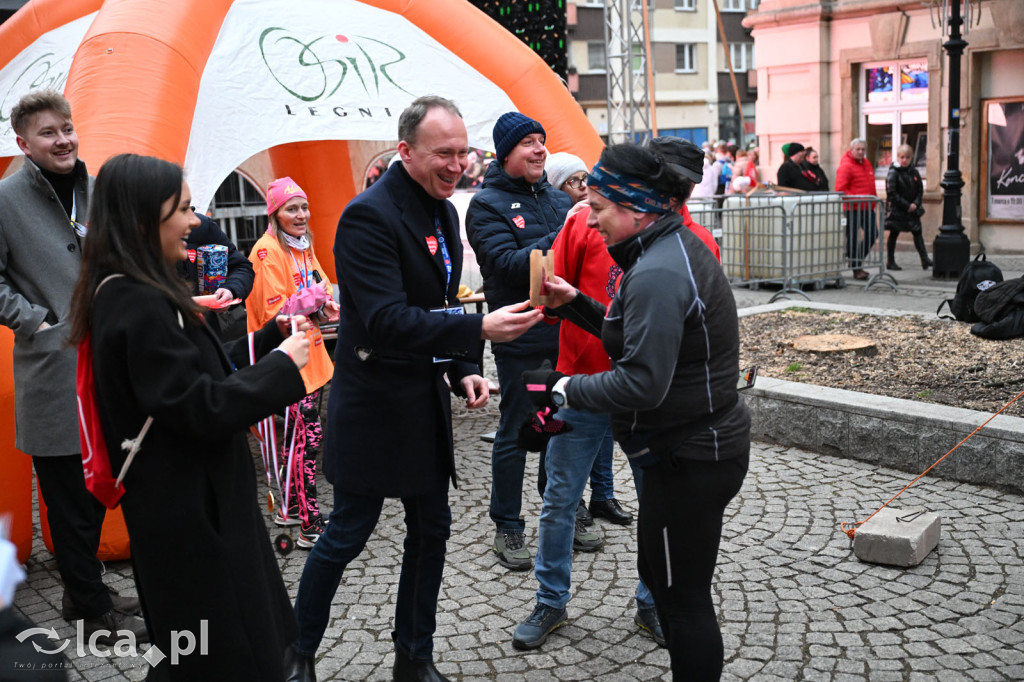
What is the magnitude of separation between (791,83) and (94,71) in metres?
15.0

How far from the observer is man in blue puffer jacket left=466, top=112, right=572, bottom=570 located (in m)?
4.82

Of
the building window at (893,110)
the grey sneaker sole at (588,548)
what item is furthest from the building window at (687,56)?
the grey sneaker sole at (588,548)

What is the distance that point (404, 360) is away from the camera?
342 centimetres

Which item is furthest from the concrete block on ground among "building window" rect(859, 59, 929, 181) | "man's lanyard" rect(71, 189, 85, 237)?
"building window" rect(859, 59, 929, 181)

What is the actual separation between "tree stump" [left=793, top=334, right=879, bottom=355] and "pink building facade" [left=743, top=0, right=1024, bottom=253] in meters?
8.74

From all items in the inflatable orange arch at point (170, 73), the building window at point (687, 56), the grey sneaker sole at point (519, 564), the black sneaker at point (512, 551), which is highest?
the building window at point (687, 56)

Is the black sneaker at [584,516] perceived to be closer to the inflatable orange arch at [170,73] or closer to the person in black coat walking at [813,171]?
the inflatable orange arch at [170,73]

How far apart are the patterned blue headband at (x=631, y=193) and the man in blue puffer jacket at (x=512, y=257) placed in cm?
176

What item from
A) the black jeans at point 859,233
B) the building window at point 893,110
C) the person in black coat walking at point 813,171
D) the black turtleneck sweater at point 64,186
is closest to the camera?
the black turtleneck sweater at point 64,186

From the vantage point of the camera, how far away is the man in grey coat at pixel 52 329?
4277mm

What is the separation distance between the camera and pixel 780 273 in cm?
1249

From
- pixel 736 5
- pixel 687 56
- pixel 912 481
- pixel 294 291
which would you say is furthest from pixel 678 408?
pixel 736 5

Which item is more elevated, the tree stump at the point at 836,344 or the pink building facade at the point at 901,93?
the pink building facade at the point at 901,93

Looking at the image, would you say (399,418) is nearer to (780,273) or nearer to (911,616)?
(911,616)
